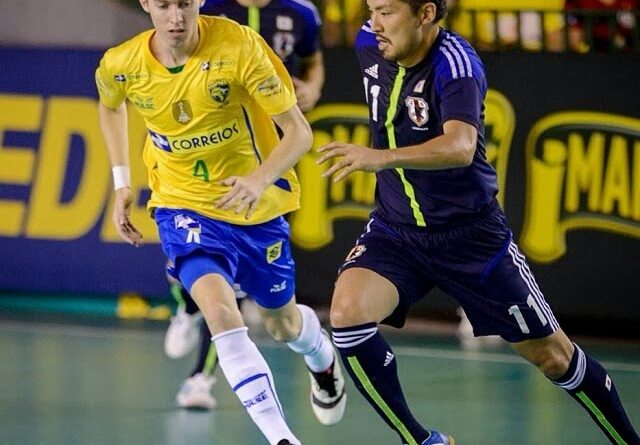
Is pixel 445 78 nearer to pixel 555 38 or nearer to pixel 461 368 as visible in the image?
pixel 461 368

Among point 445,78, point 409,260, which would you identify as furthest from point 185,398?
point 445,78

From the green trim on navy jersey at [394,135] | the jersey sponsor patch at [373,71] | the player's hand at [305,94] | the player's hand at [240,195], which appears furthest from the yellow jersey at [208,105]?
the player's hand at [305,94]

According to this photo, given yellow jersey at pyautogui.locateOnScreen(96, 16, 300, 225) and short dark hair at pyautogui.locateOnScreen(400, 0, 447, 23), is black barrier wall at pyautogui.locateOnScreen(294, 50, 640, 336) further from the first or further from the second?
short dark hair at pyautogui.locateOnScreen(400, 0, 447, 23)

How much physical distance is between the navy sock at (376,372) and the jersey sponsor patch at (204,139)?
114 cm

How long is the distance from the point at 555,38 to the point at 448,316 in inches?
78.8

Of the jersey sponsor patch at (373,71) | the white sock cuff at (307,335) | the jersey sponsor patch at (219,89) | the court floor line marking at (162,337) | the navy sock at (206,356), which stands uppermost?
the jersey sponsor patch at (373,71)

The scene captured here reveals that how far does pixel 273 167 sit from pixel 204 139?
0.67 m

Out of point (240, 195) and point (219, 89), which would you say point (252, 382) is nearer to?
point (240, 195)

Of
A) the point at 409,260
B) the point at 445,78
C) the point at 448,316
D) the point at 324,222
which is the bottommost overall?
the point at 448,316

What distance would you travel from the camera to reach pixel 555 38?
10.1m

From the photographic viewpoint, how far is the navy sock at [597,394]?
618 cm

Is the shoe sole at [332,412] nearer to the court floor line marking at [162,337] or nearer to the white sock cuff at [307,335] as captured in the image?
the white sock cuff at [307,335]

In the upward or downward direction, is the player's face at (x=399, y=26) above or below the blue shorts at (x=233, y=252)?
above

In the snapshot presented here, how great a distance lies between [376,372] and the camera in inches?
242
